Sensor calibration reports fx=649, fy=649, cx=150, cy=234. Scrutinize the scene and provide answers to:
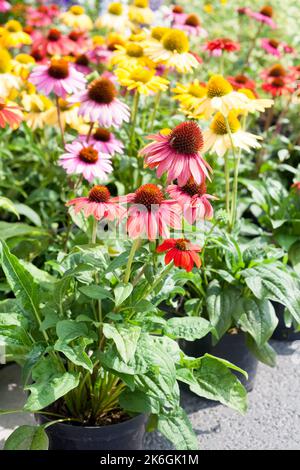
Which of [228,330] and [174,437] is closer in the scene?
[174,437]

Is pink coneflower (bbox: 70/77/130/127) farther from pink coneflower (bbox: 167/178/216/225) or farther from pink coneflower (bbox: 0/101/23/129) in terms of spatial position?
pink coneflower (bbox: 167/178/216/225)

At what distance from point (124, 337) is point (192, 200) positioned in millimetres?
362

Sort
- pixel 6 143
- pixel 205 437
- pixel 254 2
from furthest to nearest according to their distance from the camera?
pixel 254 2 < pixel 6 143 < pixel 205 437

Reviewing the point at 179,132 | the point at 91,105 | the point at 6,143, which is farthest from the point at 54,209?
the point at 179,132

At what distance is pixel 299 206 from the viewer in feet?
8.16

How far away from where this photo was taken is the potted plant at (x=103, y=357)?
1.54 metres

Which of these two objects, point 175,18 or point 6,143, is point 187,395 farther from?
point 175,18

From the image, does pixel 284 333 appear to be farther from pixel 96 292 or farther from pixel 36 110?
pixel 36 110

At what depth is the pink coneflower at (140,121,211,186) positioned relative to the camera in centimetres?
141

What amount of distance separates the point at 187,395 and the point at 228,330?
256mm

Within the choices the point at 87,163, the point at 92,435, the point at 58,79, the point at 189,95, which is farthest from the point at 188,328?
the point at 58,79

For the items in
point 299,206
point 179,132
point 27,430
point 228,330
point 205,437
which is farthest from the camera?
point 299,206

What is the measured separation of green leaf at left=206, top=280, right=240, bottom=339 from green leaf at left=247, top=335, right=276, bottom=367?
0.11 m

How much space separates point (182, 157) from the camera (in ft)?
4.66
